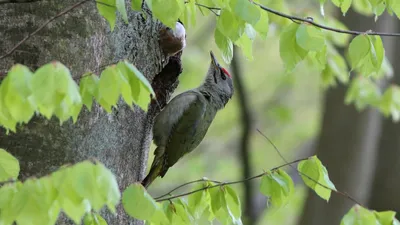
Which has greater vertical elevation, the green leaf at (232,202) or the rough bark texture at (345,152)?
the green leaf at (232,202)

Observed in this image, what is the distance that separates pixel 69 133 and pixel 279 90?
8189 millimetres

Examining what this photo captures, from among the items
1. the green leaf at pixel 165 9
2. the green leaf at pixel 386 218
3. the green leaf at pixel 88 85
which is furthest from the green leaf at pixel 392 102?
the green leaf at pixel 88 85

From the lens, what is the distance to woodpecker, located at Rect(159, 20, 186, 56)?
2.94m

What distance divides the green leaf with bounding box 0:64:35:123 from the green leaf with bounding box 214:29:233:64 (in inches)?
40.3

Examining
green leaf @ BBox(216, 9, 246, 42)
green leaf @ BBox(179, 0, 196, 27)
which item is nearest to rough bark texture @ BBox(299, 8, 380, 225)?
green leaf @ BBox(179, 0, 196, 27)

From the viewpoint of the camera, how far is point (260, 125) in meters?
10.9

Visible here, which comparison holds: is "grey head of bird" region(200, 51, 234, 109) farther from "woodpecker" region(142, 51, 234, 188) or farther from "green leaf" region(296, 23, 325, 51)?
"green leaf" region(296, 23, 325, 51)

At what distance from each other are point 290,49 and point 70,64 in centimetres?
82

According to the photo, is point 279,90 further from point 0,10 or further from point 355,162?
point 0,10

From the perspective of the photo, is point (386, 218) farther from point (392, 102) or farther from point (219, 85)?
point (392, 102)

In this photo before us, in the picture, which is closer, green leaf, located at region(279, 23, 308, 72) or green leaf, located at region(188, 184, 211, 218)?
green leaf, located at region(279, 23, 308, 72)

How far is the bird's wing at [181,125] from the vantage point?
11.2 feet

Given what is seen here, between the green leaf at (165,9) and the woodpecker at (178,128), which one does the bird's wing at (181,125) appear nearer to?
the woodpecker at (178,128)

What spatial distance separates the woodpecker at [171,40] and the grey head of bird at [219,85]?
2.79 feet
